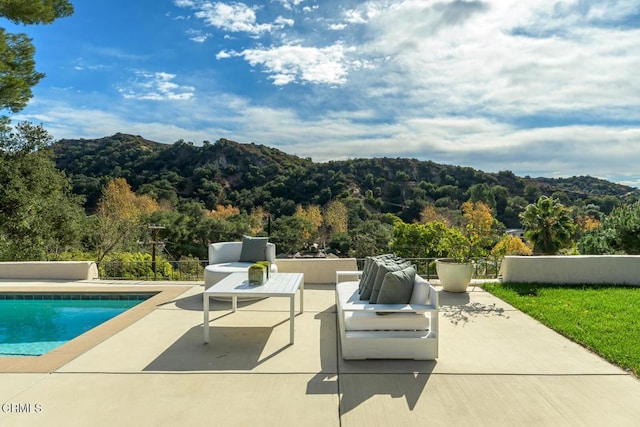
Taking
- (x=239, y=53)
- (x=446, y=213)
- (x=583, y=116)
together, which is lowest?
(x=446, y=213)

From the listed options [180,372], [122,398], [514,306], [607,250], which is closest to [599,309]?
[514,306]

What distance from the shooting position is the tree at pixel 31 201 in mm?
10320

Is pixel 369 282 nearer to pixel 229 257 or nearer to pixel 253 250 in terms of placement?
pixel 253 250

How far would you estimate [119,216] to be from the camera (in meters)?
19.7

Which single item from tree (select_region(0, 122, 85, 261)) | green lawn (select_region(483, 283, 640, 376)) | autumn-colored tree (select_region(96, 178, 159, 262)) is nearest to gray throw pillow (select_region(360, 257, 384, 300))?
green lawn (select_region(483, 283, 640, 376))

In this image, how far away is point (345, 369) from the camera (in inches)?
135

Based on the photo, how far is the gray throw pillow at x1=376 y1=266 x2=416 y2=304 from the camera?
12.6 feet

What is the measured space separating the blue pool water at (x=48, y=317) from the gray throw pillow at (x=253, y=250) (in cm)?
172

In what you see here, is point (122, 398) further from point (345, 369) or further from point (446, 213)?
point (446, 213)

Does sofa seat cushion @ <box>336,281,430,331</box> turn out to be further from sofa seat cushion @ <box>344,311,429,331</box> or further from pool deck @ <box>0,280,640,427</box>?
A: pool deck @ <box>0,280,640,427</box>

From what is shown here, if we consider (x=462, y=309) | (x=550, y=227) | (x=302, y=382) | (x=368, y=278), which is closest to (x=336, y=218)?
(x=550, y=227)

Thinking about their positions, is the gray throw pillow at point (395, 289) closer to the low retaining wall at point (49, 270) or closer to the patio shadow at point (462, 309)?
the patio shadow at point (462, 309)

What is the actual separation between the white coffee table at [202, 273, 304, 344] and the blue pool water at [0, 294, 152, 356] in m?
2.00

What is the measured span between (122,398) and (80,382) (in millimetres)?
538
